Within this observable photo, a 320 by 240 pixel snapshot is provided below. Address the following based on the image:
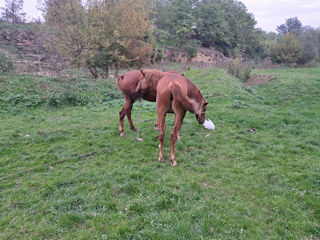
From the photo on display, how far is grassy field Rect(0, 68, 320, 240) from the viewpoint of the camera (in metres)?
3.00

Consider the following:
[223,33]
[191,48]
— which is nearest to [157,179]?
[191,48]

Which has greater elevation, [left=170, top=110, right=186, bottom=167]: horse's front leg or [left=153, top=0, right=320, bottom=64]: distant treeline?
[left=153, top=0, right=320, bottom=64]: distant treeline

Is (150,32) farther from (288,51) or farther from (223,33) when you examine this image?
(223,33)

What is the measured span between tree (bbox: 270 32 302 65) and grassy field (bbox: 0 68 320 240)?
32505 mm

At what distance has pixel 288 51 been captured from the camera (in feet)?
117

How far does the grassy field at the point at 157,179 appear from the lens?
300 cm

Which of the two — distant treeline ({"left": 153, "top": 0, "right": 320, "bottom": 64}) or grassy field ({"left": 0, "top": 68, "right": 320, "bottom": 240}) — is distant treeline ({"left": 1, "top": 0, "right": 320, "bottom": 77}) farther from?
grassy field ({"left": 0, "top": 68, "right": 320, "bottom": 240})

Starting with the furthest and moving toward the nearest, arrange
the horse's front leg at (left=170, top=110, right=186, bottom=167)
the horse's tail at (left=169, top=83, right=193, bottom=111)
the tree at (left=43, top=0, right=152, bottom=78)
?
the tree at (left=43, top=0, right=152, bottom=78)
the horse's front leg at (left=170, top=110, right=186, bottom=167)
the horse's tail at (left=169, top=83, right=193, bottom=111)

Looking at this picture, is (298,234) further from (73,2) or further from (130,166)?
(73,2)

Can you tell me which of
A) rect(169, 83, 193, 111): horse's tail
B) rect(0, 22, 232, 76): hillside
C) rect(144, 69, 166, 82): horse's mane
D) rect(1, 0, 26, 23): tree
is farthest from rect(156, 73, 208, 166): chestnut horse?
rect(1, 0, 26, 23): tree

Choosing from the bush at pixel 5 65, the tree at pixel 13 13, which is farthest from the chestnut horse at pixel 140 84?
the tree at pixel 13 13

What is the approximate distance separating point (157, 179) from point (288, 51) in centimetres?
3971

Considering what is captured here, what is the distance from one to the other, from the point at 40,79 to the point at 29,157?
8.31 m

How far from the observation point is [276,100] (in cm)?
1112
